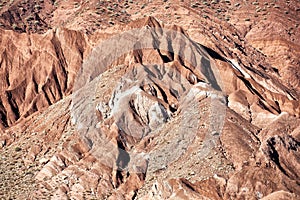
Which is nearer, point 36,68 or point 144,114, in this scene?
point 144,114

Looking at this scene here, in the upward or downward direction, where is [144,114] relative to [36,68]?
upward

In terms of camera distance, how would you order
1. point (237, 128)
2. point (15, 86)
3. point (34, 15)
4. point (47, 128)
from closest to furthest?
point (237, 128)
point (47, 128)
point (15, 86)
point (34, 15)

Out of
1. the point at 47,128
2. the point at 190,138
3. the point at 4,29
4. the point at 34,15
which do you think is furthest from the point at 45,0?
the point at 190,138

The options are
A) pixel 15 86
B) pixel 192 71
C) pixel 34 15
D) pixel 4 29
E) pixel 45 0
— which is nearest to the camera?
pixel 192 71

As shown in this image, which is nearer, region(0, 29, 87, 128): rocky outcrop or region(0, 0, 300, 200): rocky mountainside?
region(0, 0, 300, 200): rocky mountainside

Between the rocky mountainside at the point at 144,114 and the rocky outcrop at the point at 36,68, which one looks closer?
the rocky mountainside at the point at 144,114

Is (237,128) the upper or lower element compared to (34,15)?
upper

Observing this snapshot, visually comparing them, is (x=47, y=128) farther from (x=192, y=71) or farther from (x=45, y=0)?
(x=45, y=0)

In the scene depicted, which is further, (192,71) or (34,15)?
(34,15)
